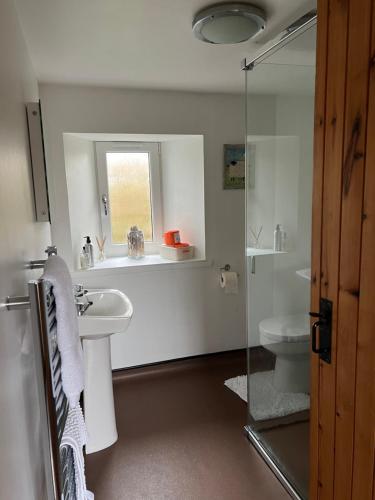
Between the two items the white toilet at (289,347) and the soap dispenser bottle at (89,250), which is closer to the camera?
the white toilet at (289,347)

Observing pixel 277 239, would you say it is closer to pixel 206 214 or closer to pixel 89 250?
pixel 206 214

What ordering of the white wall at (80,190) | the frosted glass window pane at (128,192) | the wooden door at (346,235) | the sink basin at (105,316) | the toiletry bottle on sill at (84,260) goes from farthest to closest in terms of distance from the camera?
the frosted glass window pane at (128,192) → the toiletry bottle on sill at (84,260) → the white wall at (80,190) → the sink basin at (105,316) → the wooden door at (346,235)

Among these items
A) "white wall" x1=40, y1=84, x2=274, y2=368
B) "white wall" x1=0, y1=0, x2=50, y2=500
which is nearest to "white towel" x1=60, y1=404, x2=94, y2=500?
"white wall" x1=0, y1=0, x2=50, y2=500

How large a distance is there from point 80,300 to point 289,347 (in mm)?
1287

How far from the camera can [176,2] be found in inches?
56.3

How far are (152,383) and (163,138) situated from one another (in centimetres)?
198

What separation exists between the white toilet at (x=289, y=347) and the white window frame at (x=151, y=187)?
1.35 meters

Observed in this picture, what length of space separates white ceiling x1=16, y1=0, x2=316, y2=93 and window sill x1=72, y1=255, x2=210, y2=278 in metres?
1.31

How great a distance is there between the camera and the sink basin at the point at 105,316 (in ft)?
6.12

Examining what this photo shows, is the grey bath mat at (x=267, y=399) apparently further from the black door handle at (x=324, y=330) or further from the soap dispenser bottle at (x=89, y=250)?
the soap dispenser bottle at (x=89, y=250)

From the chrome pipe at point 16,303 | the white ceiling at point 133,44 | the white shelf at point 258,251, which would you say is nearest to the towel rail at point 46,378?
the chrome pipe at point 16,303

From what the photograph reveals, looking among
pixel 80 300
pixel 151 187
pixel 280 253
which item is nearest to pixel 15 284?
pixel 80 300

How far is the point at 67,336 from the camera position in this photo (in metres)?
1.11

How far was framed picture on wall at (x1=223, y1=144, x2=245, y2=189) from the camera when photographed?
112 inches
